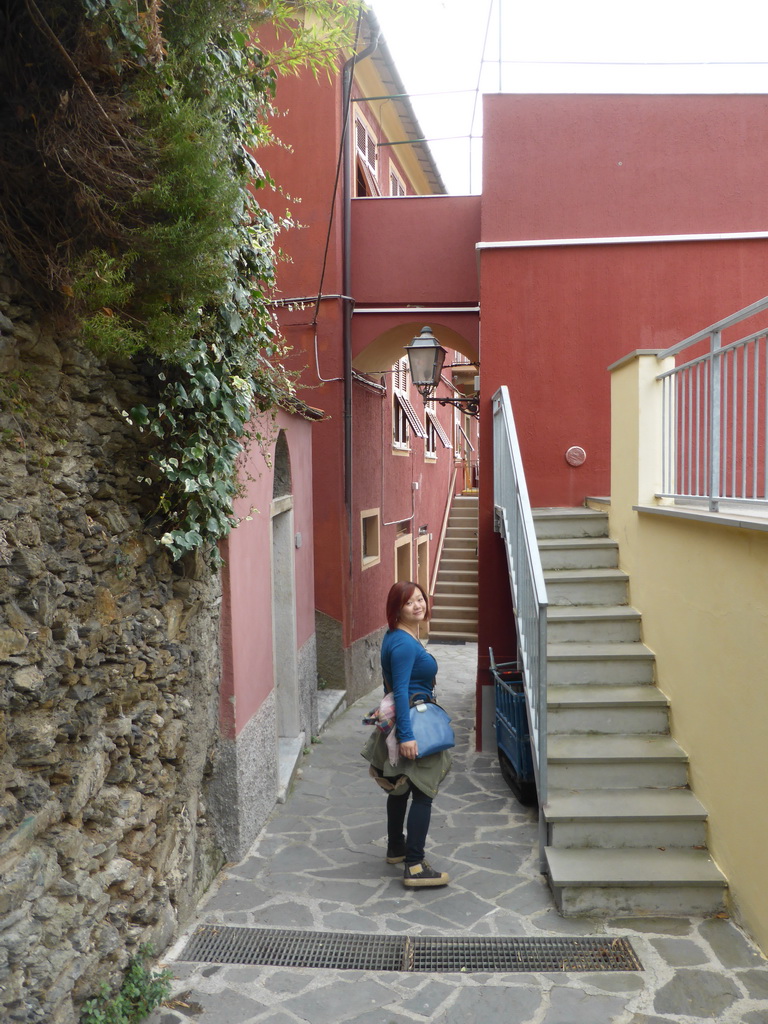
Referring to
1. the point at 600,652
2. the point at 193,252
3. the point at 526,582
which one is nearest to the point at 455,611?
the point at 600,652

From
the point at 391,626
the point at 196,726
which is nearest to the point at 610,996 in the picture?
the point at 391,626

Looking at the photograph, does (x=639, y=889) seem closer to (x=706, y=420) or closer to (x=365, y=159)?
(x=706, y=420)

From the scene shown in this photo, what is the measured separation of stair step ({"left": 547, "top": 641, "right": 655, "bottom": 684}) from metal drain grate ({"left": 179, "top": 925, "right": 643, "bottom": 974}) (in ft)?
5.91

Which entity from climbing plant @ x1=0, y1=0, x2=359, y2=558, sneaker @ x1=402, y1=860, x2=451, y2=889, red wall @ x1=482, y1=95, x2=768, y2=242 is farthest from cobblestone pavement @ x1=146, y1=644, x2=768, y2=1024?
red wall @ x1=482, y1=95, x2=768, y2=242

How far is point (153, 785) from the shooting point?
394 cm

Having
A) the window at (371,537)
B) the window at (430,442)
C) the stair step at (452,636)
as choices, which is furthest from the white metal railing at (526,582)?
the window at (430,442)

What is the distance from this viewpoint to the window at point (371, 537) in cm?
1190

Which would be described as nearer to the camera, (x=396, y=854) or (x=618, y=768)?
(x=618, y=768)

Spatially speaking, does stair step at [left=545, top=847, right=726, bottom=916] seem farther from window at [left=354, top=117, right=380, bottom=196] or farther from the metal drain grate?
window at [left=354, top=117, right=380, bottom=196]

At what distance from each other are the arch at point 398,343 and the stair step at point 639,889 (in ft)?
22.5

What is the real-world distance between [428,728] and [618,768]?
1.23 metres

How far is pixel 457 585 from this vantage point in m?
17.1

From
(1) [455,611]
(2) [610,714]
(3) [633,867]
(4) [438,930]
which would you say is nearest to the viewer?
(4) [438,930]

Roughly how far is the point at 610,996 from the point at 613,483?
3.85 metres
